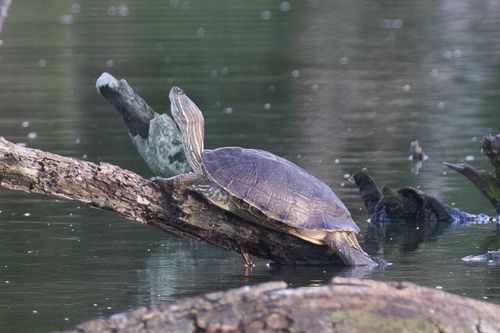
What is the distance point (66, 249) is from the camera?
28.9ft

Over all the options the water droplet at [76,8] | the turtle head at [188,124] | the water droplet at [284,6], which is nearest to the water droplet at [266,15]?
the water droplet at [284,6]

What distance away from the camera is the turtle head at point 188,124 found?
832 cm

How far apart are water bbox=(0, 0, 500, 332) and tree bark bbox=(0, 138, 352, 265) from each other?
5.7 inches

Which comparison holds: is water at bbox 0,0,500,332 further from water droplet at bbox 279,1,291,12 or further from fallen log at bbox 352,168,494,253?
fallen log at bbox 352,168,494,253

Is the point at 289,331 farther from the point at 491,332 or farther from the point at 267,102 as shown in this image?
the point at 267,102

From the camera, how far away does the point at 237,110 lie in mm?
16078

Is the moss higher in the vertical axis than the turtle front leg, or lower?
lower

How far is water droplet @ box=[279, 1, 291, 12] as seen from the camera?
31.6 m

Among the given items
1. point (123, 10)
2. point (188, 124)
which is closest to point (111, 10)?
point (123, 10)

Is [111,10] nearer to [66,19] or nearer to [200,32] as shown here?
[66,19]

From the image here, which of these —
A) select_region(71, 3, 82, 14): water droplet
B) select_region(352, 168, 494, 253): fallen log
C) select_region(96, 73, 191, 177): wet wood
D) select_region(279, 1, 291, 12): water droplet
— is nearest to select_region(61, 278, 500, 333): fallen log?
select_region(352, 168, 494, 253): fallen log

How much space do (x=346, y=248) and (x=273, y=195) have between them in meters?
0.58

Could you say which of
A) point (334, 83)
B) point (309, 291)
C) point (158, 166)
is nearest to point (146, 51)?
point (334, 83)

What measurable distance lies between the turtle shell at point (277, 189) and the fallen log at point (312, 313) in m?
2.75
